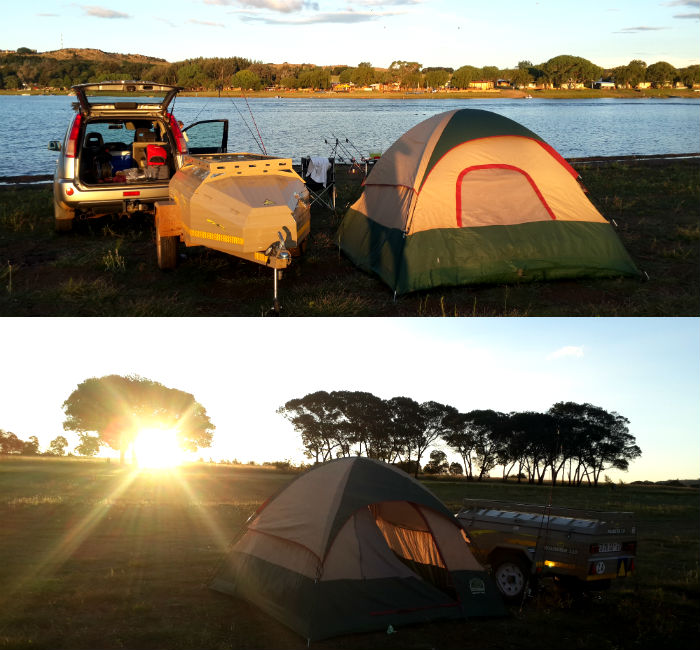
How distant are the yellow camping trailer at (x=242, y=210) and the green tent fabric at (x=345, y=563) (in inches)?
123

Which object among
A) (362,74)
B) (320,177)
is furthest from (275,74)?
(362,74)

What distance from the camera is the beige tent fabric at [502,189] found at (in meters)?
10.6

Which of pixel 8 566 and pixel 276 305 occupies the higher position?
pixel 276 305

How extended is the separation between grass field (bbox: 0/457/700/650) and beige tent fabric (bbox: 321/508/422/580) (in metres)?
0.55

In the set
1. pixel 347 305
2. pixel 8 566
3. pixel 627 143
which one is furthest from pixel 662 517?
pixel 627 143

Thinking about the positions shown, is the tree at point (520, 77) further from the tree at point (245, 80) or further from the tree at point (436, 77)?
the tree at point (245, 80)

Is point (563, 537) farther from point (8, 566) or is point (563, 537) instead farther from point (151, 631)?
point (8, 566)

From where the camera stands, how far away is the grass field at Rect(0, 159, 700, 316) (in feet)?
32.5

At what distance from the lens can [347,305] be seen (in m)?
9.91

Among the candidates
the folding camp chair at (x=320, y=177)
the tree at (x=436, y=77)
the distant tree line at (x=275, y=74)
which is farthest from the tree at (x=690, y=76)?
the folding camp chair at (x=320, y=177)

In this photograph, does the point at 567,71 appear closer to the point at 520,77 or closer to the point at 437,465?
the point at 520,77

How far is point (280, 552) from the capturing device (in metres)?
7.26

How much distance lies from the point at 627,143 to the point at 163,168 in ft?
126

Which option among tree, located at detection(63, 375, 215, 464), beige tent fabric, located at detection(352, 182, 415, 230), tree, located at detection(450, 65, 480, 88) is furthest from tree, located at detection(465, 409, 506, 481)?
tree, located at detection(450, 65, 480, 88)
